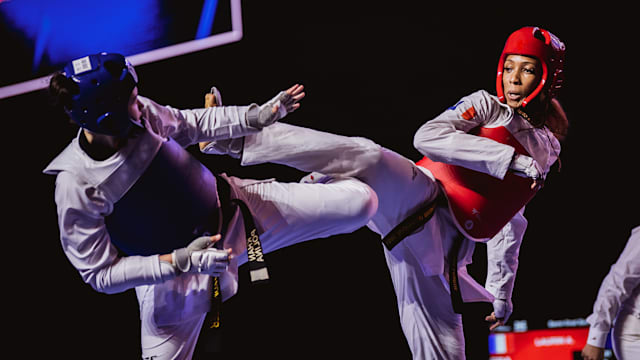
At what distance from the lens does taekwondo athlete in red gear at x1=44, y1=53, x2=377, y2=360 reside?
2238mm

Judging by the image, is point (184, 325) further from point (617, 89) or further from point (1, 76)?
point (617, 89)

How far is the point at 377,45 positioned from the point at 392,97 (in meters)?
0.32

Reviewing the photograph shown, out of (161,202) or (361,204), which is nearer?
(161,202)

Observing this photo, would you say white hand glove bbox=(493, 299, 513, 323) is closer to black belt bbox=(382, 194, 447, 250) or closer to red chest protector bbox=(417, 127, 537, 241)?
red chest protector bbox=(417, 127, 537, 241)

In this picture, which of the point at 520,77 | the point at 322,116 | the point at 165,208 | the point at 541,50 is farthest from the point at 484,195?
the point at 165,208

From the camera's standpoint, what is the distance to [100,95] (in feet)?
7.23

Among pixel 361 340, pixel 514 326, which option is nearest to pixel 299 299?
pixel 361 340

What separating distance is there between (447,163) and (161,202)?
130 centimetres

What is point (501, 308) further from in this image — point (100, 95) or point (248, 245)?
point (100, 95)

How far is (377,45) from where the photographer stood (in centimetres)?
409

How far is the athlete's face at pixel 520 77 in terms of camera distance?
122 inches

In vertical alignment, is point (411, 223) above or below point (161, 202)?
below

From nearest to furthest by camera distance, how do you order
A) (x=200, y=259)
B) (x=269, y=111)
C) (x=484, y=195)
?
(x=200, y=259) < (x=269, y=111) < (x=484, y=195)

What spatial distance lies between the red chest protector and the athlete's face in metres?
0.19
